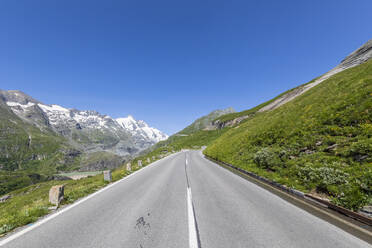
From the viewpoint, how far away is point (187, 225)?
462 cm

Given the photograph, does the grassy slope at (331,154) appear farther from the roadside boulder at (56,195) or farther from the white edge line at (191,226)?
the roadside boulder at (56,195)

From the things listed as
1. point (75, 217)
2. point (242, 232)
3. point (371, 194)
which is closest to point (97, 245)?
point (75, 217)

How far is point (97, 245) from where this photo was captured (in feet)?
12.2

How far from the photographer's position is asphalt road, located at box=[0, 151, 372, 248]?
3.79 meters

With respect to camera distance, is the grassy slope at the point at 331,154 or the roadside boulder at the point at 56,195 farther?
the roadside boulder at the point at 56,195

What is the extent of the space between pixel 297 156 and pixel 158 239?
10122 millimetres

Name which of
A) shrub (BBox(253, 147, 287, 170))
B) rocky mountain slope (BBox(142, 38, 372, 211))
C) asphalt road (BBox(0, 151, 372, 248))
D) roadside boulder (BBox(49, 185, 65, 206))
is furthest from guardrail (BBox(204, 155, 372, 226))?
roadside boulder (BBox(49, 185, 65, 206))

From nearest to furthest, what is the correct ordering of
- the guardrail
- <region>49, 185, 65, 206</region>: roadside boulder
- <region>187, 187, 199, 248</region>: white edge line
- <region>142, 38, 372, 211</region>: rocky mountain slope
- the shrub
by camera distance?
1. <region>187, 187, 199, 248</region>: white edge line
2. the guardrail
3. <region>142, 38, 372, 211</region>: rocky mountain slope
4. <region>49, 185, 65, 206</region>: roadside boulder
5. the shrub

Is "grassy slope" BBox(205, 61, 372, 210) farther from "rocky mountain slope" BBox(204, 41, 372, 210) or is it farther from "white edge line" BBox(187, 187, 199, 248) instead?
"white edge line" BBox(187, 187, 199, 248)

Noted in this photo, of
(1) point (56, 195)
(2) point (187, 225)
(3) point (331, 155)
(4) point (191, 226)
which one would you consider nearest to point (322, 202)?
(3) point (331, 155)

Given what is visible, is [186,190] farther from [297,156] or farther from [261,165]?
[297,156]

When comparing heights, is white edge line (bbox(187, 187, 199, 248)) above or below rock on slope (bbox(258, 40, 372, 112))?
below

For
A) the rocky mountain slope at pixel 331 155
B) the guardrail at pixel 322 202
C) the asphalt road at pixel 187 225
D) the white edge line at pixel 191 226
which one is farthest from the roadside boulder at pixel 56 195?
the rocky mountain slope at pixel 331 155

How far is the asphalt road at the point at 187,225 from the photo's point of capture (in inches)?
149
